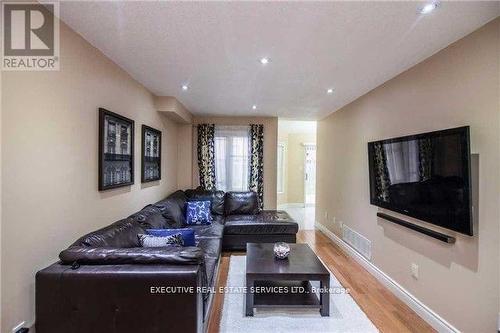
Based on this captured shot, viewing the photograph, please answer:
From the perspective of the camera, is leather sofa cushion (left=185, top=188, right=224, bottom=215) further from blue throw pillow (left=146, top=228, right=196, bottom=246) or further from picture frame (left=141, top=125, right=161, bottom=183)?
blue throw pillow (left=146, top=228, right=196, bottom=246)

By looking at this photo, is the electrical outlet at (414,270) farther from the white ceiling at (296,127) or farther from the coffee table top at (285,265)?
the white ceiling at (296,127)

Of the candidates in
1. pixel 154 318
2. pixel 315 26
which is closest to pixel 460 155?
pixel 315 26

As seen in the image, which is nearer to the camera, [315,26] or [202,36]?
[315,26]

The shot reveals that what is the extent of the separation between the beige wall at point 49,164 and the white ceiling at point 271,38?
35cm

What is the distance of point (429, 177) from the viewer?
2387 mm

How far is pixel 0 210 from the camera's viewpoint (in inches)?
59.3

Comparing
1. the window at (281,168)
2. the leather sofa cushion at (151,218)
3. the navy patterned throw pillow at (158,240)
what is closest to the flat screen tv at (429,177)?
the navy patterned throw pillow at (158,240)

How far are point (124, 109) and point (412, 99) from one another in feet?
10.3

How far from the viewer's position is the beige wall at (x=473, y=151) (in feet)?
6.23

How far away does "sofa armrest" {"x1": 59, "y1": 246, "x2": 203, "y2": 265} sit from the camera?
1765mm

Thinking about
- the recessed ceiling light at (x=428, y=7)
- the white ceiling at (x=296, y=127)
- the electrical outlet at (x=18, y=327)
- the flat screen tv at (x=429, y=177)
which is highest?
the white ceiling at (x=296, y=127)

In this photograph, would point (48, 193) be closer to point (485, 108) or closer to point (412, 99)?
point (485, 108)

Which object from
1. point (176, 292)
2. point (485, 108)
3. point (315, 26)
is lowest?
point (176, 292)

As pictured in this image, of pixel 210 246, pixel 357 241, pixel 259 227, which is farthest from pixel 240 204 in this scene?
pixel 357 241
